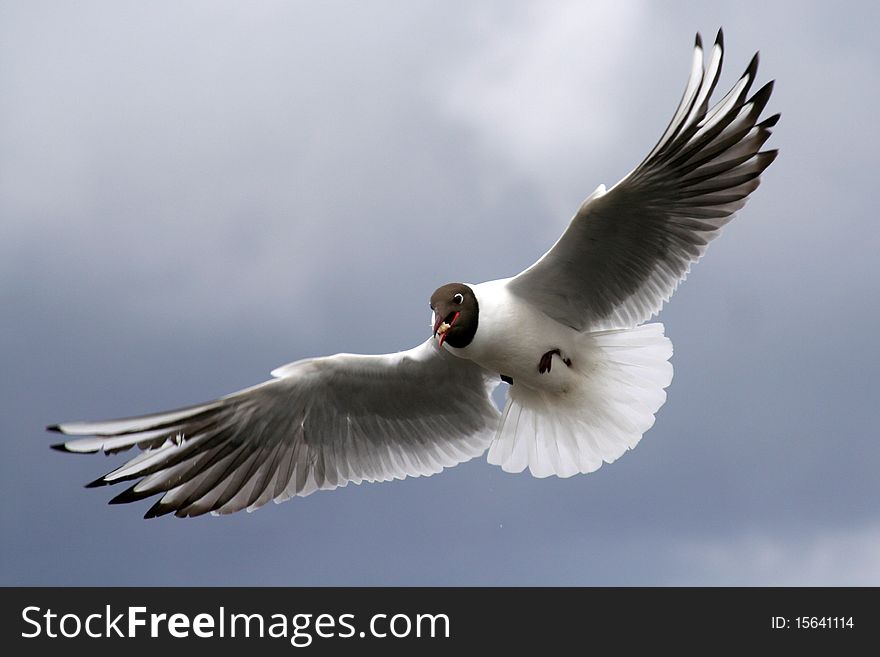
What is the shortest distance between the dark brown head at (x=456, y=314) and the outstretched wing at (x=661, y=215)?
36 cm

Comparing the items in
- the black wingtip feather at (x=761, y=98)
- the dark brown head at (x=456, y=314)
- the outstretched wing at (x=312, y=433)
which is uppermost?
the black wingtip feather at (x=761, y=98)

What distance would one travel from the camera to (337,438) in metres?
7.67

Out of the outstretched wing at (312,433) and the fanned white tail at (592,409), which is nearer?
the outstretched wing at (312,433)

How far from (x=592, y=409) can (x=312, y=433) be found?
185 centimetres

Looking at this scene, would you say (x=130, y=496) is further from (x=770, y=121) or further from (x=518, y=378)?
(x=770, y=121)

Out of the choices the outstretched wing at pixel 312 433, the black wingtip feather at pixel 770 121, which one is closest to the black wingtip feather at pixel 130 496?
the outstretched wing at pixel 312 433

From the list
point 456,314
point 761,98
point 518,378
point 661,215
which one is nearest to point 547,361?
point 518,378

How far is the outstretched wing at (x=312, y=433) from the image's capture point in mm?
6879

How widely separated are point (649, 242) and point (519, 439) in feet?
5.15

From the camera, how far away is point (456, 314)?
6789mm

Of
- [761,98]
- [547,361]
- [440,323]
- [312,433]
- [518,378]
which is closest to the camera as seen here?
[761,98]

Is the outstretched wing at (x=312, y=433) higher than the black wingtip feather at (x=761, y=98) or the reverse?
the reverse

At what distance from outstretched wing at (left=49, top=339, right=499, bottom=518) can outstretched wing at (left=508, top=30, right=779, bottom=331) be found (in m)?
0.89

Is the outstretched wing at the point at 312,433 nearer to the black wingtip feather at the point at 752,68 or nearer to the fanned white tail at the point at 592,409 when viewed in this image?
the fanned white tail at the point at 592,409
